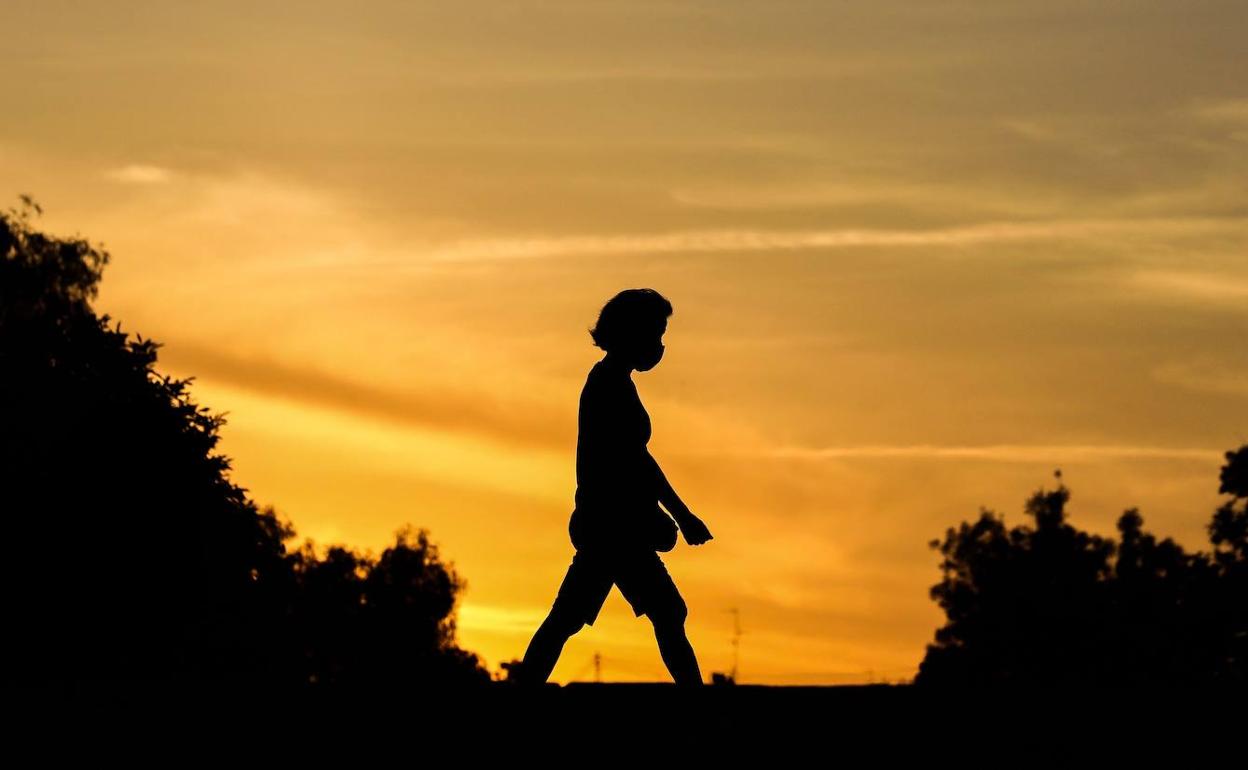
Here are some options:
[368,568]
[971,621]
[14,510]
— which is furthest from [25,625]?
[368,568]

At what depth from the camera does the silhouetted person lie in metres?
11.6

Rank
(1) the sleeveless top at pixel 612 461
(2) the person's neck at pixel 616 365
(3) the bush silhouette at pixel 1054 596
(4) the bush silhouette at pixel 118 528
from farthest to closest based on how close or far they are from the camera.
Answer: (3) the bush silhouette at pixel 1054 596
(4) the bush silhouette at pixel 118 528
(2) the person's neck at pixel 616 365
(1) the sleeveless top at pixel 612 461

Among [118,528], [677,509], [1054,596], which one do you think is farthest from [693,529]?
[1054,596]

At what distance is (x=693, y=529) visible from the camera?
1173cm

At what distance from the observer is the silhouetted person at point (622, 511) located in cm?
1160

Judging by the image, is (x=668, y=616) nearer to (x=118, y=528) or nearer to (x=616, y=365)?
(x=616, y=365)

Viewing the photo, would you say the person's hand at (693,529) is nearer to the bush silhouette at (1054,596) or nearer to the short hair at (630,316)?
the short hair at (630,316)

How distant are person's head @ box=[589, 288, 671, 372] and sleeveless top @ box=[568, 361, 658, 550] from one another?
0.14 metres

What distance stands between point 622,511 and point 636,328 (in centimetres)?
106

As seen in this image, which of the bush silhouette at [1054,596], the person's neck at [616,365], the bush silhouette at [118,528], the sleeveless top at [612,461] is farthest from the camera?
the bush silhouette at [1054,596]

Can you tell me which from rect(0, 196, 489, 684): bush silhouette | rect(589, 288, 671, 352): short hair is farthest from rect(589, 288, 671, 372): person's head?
rect(0, 196, 489, 684): bush silhouette

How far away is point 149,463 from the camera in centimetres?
4906

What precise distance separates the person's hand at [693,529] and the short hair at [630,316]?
42.7 inches

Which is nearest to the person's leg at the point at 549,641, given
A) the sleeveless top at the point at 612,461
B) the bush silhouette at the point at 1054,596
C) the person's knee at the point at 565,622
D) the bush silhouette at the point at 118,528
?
the person's knee at the point at 565,622
